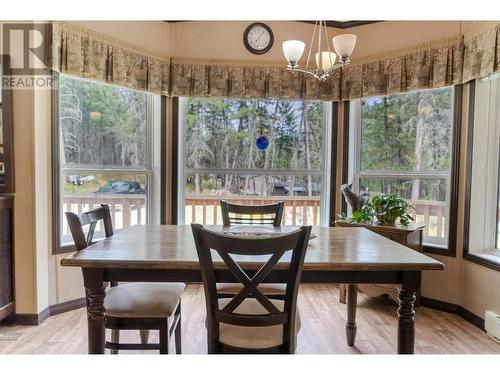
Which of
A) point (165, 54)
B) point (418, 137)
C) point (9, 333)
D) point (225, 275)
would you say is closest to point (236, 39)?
point (165, 54)

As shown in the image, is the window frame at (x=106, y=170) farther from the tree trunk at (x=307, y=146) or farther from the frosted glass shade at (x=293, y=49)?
the frosted glass shade at (x=293, y=49)

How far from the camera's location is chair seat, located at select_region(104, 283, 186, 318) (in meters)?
1.54

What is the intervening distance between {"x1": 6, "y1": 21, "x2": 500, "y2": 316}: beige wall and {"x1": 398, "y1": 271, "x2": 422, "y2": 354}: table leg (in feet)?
4.76

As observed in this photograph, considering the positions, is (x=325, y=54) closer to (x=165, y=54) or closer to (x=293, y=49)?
(x=293, y=49)

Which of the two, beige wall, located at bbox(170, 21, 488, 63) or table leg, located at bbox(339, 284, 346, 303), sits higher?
beige wall, located at bbox(170, 21, 488, 63)

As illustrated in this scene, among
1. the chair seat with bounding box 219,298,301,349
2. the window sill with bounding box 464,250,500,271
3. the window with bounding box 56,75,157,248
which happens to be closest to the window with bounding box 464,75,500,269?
the window sill with bounding box 464,250,500,271

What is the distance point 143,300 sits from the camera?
1.63m

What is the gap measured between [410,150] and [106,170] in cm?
286

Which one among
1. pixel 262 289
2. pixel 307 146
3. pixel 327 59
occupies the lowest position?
pixel 262 289

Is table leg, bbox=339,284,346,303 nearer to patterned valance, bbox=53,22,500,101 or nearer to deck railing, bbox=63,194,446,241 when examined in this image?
deck railing, bbox=63,194,446,241

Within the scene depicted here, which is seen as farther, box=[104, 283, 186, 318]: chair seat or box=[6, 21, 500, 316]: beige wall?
box=[6, 21, 500, 316]: beige wall

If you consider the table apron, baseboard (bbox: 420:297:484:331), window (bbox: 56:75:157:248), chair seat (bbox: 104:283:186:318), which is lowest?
baseboard (bbox: 420:297:484:331)
